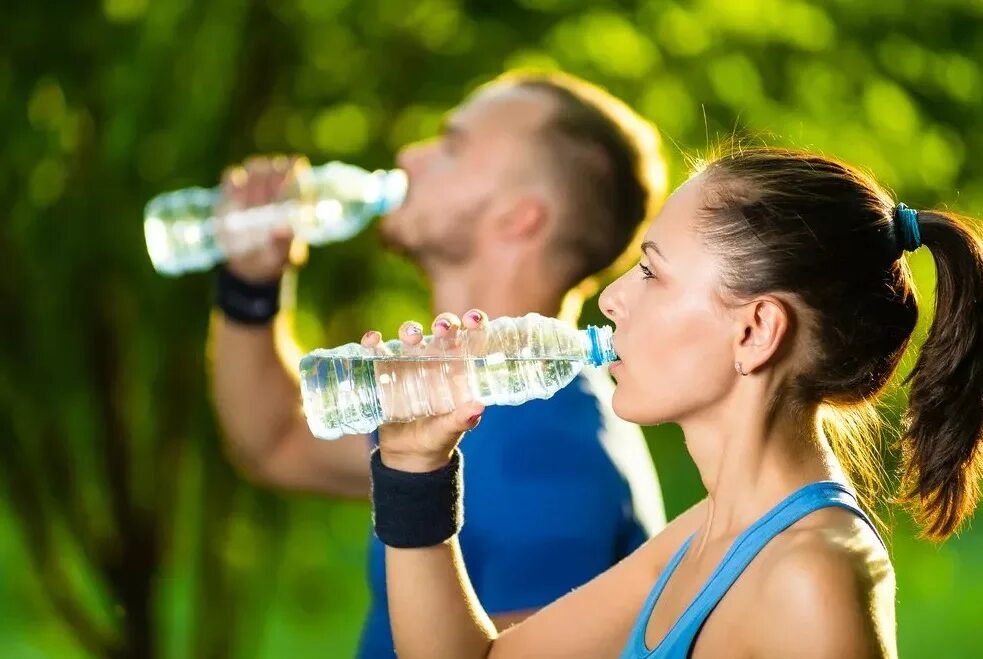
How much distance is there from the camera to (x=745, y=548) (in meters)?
1.38

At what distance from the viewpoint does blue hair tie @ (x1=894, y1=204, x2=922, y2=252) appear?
Result: 1.47 meters

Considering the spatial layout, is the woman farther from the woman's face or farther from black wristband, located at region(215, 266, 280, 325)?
black wristband, located at region(215, 266, 280, 325)

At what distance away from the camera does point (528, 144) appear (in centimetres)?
224

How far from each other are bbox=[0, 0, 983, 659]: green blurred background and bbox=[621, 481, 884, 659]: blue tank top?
5.14 feet

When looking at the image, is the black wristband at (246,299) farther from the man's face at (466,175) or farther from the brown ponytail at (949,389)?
the brown ponytail at (949,389)

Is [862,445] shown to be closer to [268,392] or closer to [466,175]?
[466,175]

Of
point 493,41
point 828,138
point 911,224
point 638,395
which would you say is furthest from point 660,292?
point 493,41

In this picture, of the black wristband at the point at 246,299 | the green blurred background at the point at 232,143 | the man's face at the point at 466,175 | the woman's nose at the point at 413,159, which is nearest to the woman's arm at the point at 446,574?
the man's face at the point at 466,175

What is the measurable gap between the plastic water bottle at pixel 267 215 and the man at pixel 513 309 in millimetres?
38

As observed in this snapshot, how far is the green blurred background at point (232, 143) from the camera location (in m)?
3.12

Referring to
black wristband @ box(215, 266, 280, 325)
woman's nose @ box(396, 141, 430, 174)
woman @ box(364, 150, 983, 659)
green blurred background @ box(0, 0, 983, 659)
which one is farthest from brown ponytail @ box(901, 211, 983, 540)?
green blurred background @ box(0, 0, 983, 659)

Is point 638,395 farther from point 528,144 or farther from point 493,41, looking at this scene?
point 493,41

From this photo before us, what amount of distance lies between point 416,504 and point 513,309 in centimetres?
64

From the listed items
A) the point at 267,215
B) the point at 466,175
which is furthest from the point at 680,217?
the point at 267,215
